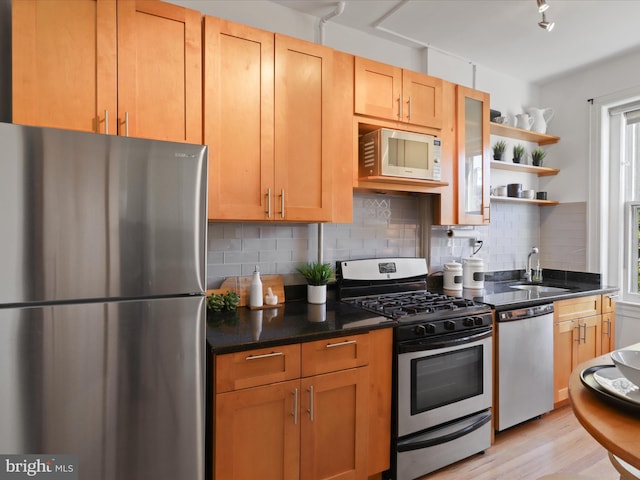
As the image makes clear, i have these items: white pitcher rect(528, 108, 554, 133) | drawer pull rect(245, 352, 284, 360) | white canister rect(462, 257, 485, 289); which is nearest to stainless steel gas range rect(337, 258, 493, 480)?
white canister rect(462, 257, 485, 289)

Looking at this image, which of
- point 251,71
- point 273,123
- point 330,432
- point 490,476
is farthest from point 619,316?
point 251,71

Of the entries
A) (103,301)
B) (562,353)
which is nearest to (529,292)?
(562,353)

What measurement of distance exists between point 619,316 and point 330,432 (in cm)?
306

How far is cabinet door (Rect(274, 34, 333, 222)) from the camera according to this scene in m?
2.09

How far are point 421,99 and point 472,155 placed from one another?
2.09 ft

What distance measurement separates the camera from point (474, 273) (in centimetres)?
303

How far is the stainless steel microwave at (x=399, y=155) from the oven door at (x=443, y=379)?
3.40ft

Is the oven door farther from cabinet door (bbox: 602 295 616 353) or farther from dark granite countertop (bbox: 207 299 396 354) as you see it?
cabinet door (bbox: 602 295 616 353)

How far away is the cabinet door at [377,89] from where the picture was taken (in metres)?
2.37

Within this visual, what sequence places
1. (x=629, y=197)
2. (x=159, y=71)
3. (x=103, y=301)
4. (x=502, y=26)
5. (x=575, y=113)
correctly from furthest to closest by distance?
1. (x=575, y=113)
2. (x=629, y=197)
3. (x=502, y=26)
4. (x=159, y=71)
5. (x=103, y=301)

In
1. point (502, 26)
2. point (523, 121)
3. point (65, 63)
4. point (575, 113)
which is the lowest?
point (65, 63)

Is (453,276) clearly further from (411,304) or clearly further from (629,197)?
(629,197)

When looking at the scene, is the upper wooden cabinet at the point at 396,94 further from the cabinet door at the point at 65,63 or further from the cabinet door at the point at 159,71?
the cabinet door at the point at 65,63


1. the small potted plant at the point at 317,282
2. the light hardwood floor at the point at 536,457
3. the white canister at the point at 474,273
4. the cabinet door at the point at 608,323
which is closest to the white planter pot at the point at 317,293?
the small potted plant at the point at 317,282
